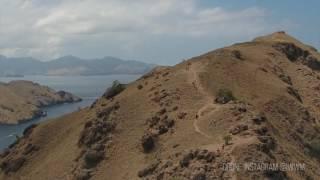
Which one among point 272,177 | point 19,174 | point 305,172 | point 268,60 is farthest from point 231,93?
point 19,174

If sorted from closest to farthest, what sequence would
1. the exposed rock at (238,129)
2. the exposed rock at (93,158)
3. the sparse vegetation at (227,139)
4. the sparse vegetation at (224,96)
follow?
the sparse vegetation at (227,139) < the exposed rock at (238,129) < the sparse vegetation at (224,96) < the exposed rock at (93,158)

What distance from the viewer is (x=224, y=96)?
225 ft

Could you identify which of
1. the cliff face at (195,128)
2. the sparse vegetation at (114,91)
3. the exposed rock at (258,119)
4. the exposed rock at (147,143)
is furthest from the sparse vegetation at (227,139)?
the sparse vegetation at (114,91)

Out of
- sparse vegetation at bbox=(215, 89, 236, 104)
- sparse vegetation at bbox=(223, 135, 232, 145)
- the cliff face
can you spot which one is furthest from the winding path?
sparse vegetation at bbox=(223, 135, 232, 145)

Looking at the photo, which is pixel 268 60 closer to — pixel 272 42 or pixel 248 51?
pixel 248 51

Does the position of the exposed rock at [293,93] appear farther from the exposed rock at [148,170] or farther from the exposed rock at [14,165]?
the exposed rock at [14,165]

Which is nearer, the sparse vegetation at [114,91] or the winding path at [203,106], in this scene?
the winding path at [203,106]

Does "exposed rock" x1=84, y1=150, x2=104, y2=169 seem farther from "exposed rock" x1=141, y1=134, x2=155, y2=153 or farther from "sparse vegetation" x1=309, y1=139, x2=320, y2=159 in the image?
"sparse vegetation" x1=309, y1=139, x2=320, y2=159

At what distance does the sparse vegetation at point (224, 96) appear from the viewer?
2650 inches

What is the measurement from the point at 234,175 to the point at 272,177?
414 centimetres

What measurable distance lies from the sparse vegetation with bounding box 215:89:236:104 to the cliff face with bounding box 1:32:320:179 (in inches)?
5.0

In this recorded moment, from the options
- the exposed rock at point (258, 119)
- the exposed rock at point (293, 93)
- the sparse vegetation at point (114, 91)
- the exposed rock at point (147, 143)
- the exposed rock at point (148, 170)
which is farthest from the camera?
the sparse vegetation at point (114, 91)

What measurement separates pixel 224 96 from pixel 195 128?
8.84 meters

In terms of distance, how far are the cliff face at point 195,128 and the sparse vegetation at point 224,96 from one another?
0.13 metres
